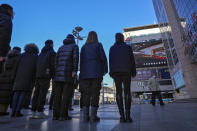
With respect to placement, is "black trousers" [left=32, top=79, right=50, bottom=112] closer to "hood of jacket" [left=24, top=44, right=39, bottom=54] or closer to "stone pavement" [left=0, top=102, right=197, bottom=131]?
"stone pavement" [left=0, top=102, right=197, bottom=131]

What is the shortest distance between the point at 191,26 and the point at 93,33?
18549mm

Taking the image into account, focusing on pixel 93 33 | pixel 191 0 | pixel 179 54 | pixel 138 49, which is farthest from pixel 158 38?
pixel 93 33

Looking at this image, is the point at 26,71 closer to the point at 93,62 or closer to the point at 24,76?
the point at 24,76

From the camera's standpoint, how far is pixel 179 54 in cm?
2239

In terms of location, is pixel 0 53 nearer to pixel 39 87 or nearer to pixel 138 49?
pixel 39 87

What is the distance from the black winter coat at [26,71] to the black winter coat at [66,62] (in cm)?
97

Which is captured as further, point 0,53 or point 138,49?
point 138,49

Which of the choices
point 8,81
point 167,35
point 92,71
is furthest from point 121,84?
point 167,35

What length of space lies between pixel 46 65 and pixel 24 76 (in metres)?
0.64

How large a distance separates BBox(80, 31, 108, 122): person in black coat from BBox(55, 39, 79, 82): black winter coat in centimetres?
19

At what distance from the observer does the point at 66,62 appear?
114 inches

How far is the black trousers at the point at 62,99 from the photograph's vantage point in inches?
104

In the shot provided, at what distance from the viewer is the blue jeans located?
3.21 metres

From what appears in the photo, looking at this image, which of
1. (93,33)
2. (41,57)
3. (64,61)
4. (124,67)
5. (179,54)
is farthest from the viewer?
(179,54)
